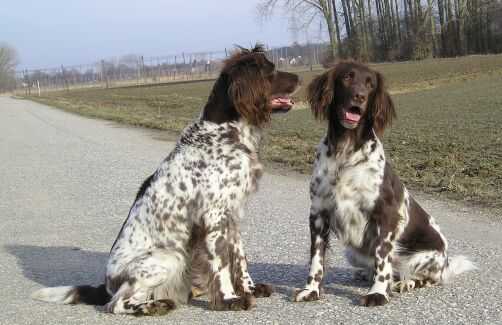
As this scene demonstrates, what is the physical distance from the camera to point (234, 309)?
4.75 m

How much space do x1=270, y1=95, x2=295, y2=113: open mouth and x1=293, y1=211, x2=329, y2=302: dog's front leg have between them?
2.72 ft

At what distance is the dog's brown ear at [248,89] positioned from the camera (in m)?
4.69

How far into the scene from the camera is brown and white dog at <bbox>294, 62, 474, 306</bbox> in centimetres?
479

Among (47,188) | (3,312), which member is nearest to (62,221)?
(47,188)

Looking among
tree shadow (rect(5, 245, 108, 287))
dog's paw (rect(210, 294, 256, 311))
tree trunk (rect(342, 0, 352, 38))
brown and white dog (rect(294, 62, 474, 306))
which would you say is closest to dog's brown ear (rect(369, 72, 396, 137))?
brown and white dog (rect(294, 62, 474, 306))

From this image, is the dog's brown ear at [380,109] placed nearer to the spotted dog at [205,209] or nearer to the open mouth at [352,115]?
the open mouth at [352,115]

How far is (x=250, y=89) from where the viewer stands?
15.4 feet

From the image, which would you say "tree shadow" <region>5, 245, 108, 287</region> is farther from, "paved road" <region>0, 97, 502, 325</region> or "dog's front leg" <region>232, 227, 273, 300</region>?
"dog's front leg" <region>232, 227, 273, 300</region>

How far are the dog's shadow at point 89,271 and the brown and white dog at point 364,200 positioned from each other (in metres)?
0.33

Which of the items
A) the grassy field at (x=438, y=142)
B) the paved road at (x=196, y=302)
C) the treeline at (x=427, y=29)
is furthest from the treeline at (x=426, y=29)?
the paved road at (x=196, y=302)

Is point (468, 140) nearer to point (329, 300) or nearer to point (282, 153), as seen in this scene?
point (282, 153)

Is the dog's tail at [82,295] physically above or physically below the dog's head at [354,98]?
below

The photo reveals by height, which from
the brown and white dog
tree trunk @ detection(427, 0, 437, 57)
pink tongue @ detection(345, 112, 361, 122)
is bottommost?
the brown and white dog

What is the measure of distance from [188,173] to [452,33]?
277 ft
